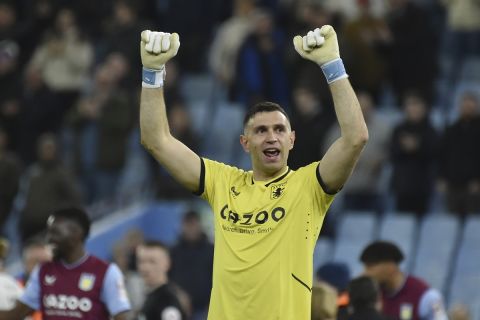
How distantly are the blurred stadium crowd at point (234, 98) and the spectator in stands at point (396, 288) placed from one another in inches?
183

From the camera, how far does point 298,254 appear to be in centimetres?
710

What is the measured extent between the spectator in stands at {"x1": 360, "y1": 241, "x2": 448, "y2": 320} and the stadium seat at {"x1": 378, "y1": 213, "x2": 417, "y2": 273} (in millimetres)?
4945

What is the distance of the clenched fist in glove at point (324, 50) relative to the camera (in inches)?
276

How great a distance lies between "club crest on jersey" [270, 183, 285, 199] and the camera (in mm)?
7241

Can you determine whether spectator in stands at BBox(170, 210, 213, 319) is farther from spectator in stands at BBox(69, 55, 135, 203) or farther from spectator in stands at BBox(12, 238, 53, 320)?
spectator in stands at BBox(12, 238, 53, 320)

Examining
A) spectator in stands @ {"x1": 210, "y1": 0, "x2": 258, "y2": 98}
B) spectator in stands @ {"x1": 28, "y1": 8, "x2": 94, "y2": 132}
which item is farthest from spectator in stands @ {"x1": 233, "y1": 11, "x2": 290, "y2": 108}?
spectator in stands @ {"x1": 28, "y1": 8, "x2": 94, "y2": 132}

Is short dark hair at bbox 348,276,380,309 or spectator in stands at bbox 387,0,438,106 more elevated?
spectator in stands at bbox 387,0,438,106

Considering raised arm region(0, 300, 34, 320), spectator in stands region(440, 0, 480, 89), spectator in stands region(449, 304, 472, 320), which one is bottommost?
spectator in stands region(449, 304, 472, 320)

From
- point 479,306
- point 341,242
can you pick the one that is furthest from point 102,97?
point 479,306

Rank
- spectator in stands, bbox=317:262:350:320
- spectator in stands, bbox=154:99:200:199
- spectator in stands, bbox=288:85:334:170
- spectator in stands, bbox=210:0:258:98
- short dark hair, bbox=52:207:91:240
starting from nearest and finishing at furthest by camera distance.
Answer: short dark hair, bbox=52:207:91:240 < spectator in stands, bbox=317:262:350:320 < spectator in stands, bbox=288:85:334:170 < spectator in stands, bbox=154:99:200:199 < spectator in stands, bbox=210:0:258:98

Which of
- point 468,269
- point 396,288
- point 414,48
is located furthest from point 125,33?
point 396,288

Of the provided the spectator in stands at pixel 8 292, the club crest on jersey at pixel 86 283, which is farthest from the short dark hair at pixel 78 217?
the spectator in stands at pixel 8 292

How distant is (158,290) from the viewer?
995cm

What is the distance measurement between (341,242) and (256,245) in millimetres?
8353
